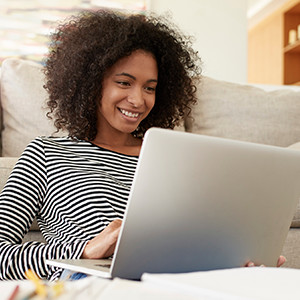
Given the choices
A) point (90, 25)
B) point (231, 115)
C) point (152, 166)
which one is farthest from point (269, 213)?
point (231, 115)

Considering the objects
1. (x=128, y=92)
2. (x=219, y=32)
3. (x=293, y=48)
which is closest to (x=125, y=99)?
(x=128, y=92)

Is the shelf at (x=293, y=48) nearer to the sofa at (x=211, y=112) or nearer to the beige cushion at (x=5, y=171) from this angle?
the sofa at (x=211, y=112)

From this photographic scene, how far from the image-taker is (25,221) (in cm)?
111

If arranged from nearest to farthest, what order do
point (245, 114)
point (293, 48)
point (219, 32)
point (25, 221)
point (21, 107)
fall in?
point (25, 221), point (21, 107), point (245, 114), point (219, 32), point (293, 48)

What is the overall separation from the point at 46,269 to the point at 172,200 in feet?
1.34

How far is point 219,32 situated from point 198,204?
2.97 meters

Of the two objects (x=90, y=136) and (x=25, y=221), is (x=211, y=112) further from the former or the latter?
(x=25, y=221)

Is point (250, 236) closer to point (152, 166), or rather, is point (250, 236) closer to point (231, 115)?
point (152, 166)

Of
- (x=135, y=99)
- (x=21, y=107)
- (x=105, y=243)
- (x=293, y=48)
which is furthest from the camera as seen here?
(x=293, y=48)

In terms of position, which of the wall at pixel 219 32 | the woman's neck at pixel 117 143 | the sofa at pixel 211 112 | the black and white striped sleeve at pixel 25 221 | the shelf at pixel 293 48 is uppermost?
the shelf at pixel 293 48

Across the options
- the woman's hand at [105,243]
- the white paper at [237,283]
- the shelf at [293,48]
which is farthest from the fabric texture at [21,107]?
the shelf at [293,48]

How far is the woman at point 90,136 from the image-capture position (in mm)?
1072

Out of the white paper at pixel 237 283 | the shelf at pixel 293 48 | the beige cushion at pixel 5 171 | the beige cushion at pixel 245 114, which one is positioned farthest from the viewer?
the shelf at pixel 293 48

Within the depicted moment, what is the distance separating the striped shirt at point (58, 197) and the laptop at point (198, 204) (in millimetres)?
266
